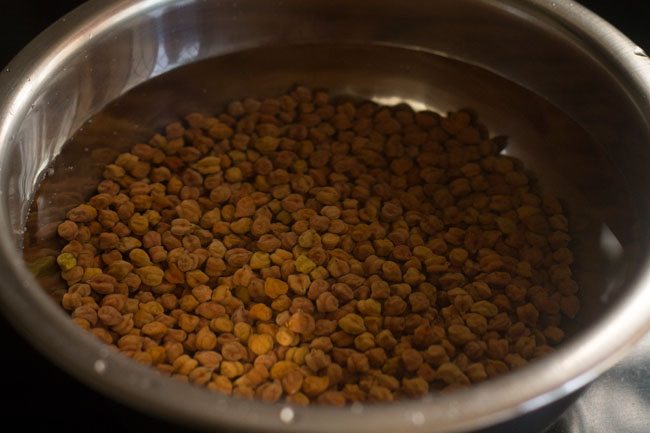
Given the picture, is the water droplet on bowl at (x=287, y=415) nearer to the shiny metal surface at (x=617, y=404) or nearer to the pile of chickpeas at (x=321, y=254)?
the pile of chickpeas at (x=321, y=254)

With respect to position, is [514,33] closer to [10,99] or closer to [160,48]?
[160,48]

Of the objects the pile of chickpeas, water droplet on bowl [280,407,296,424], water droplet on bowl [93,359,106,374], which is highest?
the pile of chickpeas

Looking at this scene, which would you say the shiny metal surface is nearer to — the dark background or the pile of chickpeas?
the pile of chickpeas

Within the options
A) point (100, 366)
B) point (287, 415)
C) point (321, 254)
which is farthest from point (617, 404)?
point (100, 366)

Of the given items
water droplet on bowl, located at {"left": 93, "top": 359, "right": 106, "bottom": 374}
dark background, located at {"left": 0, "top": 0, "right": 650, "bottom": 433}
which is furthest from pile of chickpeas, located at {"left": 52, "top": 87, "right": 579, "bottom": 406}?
water droplet on bowl, located at {"left": 93, "top": 359, "right": 106, "bottom": 374}

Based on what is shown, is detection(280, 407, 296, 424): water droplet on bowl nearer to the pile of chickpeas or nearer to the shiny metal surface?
the pile of chickpeas

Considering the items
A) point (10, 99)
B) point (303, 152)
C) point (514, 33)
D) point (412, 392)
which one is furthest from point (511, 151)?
point (10, 99)

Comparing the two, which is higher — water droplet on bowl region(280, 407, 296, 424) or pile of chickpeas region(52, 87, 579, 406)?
pile of chickpeas region(52, 87, 579, 406)

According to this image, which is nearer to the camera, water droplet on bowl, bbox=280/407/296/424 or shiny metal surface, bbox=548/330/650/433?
water droplet on bowl, bbox=280/407/296/424
